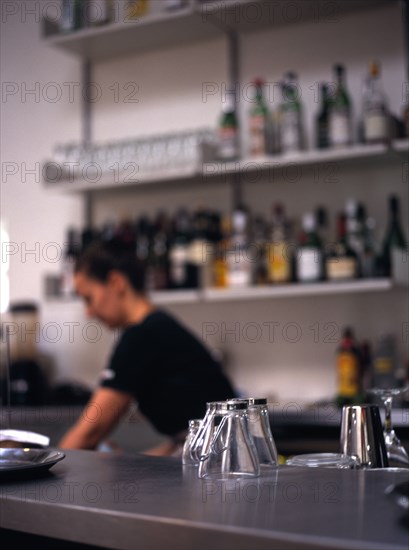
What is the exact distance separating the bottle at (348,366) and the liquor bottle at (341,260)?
0.92 feet

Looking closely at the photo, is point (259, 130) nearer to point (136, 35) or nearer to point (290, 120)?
point (290, 120)

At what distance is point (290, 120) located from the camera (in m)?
3.15

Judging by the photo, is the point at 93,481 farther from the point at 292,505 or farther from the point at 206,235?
the point at 206,235

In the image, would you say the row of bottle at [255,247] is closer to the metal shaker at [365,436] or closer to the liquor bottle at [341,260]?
the liquor bottle at [341,260]

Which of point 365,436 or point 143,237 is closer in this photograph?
point 365,436

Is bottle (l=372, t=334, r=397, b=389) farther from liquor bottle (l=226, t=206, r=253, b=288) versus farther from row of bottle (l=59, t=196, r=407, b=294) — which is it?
liquor bottle (l=226, t=206, r=253, b=288)

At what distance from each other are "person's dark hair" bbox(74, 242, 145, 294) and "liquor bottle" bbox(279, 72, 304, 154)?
0.93 meters

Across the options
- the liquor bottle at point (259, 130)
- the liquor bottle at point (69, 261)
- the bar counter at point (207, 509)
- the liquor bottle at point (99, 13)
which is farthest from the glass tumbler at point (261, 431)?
the liquor bottle at point (99, 13)

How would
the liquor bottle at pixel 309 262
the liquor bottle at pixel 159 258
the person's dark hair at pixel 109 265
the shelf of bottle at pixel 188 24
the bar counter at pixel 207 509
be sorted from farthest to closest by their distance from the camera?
the liquor bottle at pixel 159 258
the shelf of bottle at pixel 188 24
the liquor bottle at pixel 309 262
the person's dark hair at pixel 109 265
the bar counter at pixel 207 509

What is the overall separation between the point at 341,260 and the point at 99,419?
1.25 metres

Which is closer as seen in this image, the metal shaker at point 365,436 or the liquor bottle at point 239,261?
the metal shaker at point 365,436

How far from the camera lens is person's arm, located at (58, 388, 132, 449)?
210 centimetres

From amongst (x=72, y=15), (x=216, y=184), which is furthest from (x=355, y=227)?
(x=72, y=15)

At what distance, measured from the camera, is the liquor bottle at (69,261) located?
11.7 ft
